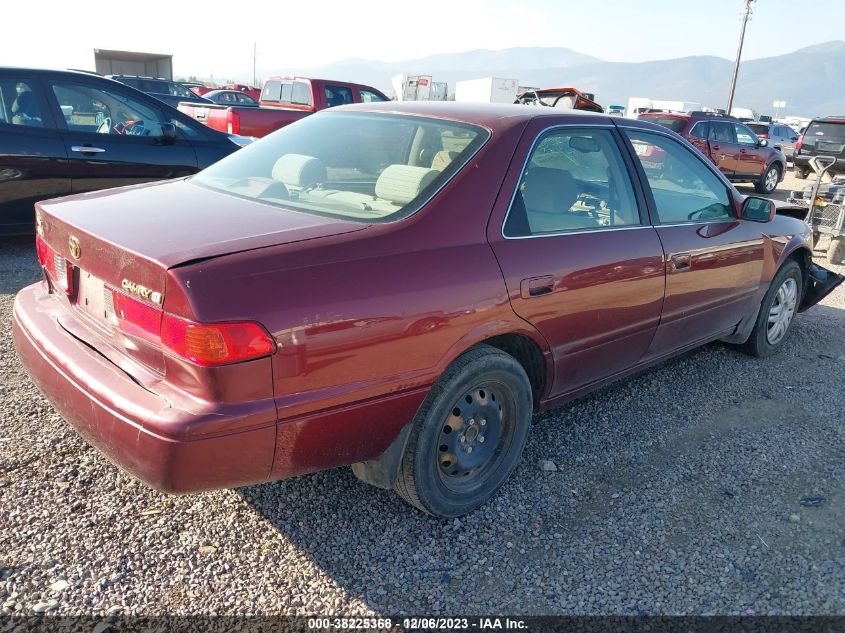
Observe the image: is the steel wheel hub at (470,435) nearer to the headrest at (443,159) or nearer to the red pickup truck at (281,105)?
the headrest at (443,159)

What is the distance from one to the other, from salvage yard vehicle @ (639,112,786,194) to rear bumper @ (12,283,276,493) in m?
14.1

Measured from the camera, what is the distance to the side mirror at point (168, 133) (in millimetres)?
6547

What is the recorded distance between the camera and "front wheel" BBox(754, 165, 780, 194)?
51.7ft

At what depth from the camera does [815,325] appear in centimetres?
585

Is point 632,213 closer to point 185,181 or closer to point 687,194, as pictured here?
point 687,194

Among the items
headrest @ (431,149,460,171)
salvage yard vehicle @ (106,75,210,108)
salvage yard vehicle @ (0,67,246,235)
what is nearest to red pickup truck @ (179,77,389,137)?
salvage yard vehicle @ (0,67,246,235)

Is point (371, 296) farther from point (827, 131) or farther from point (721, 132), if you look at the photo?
point (827, 131)

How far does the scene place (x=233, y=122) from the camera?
10.7m

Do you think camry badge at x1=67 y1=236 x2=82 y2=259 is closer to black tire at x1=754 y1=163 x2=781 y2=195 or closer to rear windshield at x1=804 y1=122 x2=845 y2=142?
black tire at x1=754 y1=163 x2=781 y2=195

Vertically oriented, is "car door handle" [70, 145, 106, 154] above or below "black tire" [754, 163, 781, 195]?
above

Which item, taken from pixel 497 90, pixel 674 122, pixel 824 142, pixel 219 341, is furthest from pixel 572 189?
pixel 497 90

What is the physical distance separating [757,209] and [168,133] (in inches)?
207

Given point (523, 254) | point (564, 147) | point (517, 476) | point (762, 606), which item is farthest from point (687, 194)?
point (762, 606)

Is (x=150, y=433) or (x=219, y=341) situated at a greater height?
(x=219, y=341)
